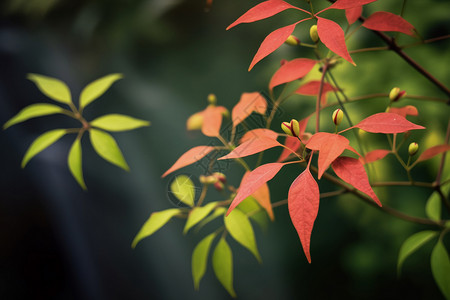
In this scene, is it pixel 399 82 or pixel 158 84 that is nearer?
pixel 399 82

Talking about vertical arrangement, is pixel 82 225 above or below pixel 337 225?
above

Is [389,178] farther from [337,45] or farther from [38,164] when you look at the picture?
[38,164]

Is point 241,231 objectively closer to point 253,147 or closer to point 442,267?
point 253,147

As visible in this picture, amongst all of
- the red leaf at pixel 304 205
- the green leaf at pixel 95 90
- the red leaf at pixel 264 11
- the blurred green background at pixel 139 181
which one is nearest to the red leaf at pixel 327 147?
the red leaf at pixel 304 205

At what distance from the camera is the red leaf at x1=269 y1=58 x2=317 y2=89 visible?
0.35 metres

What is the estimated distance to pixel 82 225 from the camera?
4.22 feet

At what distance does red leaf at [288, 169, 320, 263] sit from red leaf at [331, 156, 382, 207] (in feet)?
0.09

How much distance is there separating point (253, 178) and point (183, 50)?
1.08m

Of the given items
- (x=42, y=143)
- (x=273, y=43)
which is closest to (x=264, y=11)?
(x=273, y=43)

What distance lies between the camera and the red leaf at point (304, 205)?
234 millimetres

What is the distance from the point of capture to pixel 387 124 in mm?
269

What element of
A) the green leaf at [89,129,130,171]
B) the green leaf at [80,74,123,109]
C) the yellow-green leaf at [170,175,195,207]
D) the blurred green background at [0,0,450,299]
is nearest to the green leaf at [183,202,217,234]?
the yellow-green leaf at [170,175,195,207]

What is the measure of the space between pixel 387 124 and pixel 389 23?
0.15 metres

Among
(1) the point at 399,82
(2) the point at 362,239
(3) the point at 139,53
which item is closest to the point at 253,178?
(1) the point at 399,82
